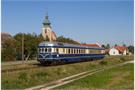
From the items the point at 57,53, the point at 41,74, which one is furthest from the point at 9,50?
the point at 41,74

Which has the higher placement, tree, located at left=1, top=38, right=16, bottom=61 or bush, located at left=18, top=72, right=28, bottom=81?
tree, located at left=1, top=38, right=16, bottom=61

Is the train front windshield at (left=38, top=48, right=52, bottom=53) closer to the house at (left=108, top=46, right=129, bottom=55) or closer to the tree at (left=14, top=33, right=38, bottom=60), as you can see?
the tree at (left=14, top=33, right=38, bottom=60)

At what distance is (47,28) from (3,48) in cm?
7656

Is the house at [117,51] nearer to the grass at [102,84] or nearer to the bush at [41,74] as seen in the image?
the grass at [102,84]

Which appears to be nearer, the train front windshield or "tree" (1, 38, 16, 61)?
the train front windshield

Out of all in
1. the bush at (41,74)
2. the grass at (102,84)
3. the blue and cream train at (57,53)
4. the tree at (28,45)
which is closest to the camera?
the grass at (102,84)

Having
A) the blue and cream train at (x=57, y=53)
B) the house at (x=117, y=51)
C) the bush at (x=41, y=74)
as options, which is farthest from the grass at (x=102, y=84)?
the house at (x=117, y=51)

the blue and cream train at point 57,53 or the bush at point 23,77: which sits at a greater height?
the blue and cream train at point 57,53

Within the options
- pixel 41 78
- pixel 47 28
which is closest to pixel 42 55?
pixel 41 78

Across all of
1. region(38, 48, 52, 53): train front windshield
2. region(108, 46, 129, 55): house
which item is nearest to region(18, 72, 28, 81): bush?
region(38, 48, 52, 53): train front windshield

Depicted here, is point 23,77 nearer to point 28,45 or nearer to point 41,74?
point 41,74

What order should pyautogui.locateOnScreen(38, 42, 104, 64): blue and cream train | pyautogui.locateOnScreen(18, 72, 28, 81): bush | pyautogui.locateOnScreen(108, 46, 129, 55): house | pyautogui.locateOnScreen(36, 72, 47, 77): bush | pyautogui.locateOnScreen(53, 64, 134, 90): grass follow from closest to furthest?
1. pyautogui.locateOnScreen(53, 64, 134, 90): grass
2. pyautogui.locateOnScreen(18, 72, 28, 81): bush
3. pyautogui.locateOnScreen(36, 72, 47, 77): bush
4. pyautogui.locateOnScreen(38, 42, 104, 64): blue and cream train
5. pyautogui.locateOnScreen(108, 46, 129, 55): house

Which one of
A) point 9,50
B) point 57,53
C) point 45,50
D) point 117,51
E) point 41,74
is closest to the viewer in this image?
point 41,74

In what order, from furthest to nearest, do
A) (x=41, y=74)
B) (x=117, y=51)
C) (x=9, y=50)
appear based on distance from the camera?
(x=117, y=51) < (x=9, y=50) < (x=41, y=74)
